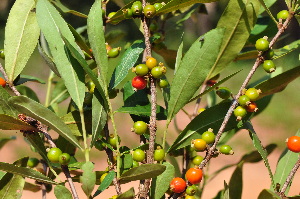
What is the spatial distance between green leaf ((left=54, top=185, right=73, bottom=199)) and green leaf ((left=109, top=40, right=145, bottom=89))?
0.25m

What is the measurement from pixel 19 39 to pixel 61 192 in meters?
0.39

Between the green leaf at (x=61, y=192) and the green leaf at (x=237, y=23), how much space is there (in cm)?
46

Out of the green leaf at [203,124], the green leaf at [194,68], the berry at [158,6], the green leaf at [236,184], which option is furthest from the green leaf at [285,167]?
the berry at [158,6]

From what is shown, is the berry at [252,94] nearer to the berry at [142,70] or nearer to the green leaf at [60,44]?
the berry at [142,70]

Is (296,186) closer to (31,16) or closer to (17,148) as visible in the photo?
(17,148)

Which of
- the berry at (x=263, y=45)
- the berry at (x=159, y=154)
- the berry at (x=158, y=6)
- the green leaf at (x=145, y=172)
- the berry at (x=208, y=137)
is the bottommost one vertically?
the green leaf at (x=145, y=172)

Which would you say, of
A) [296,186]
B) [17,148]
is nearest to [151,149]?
[296,186]

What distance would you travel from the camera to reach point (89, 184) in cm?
82

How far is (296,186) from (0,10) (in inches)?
283

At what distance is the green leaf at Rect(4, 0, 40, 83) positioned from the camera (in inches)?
40.8

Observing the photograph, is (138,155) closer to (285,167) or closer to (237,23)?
(237,23)

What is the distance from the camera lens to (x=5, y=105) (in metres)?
0.92

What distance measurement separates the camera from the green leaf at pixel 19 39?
104 centimetres

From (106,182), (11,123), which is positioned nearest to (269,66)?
(106,182)
